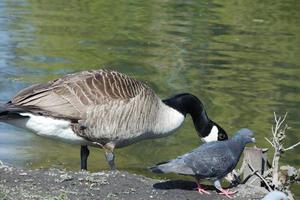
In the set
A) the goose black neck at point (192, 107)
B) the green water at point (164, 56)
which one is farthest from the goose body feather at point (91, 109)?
the green water at point (164, 56)

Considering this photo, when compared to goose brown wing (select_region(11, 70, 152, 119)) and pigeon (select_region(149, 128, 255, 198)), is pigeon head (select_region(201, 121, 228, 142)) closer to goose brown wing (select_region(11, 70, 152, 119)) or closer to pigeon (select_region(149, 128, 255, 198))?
goose brown wing (select_region(11, 70, 152, 119))

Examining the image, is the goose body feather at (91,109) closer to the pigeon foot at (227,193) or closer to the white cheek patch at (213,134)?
the white cheek patch at (213,134)

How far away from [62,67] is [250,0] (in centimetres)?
1183

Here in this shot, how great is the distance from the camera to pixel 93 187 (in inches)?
281

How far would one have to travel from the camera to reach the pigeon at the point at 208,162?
7113mm

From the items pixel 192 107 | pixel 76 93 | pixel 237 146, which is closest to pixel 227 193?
pixel 237 146

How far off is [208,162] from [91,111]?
1577 mm

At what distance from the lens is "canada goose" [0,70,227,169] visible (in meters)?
8.13

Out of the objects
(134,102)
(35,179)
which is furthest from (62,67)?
(35,179)

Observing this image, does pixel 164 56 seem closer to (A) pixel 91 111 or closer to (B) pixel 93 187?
(A) pixel 91 111

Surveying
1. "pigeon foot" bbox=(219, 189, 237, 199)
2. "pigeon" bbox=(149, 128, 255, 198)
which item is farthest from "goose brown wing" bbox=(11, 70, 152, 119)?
"pigeon foot" bbox=(219, 189, 237, 199)

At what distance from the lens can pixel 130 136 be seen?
8.52m

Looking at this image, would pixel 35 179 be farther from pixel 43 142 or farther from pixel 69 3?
pixel 69 3

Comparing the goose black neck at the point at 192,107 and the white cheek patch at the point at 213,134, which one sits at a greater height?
the goose black neck at the point at 192,107
